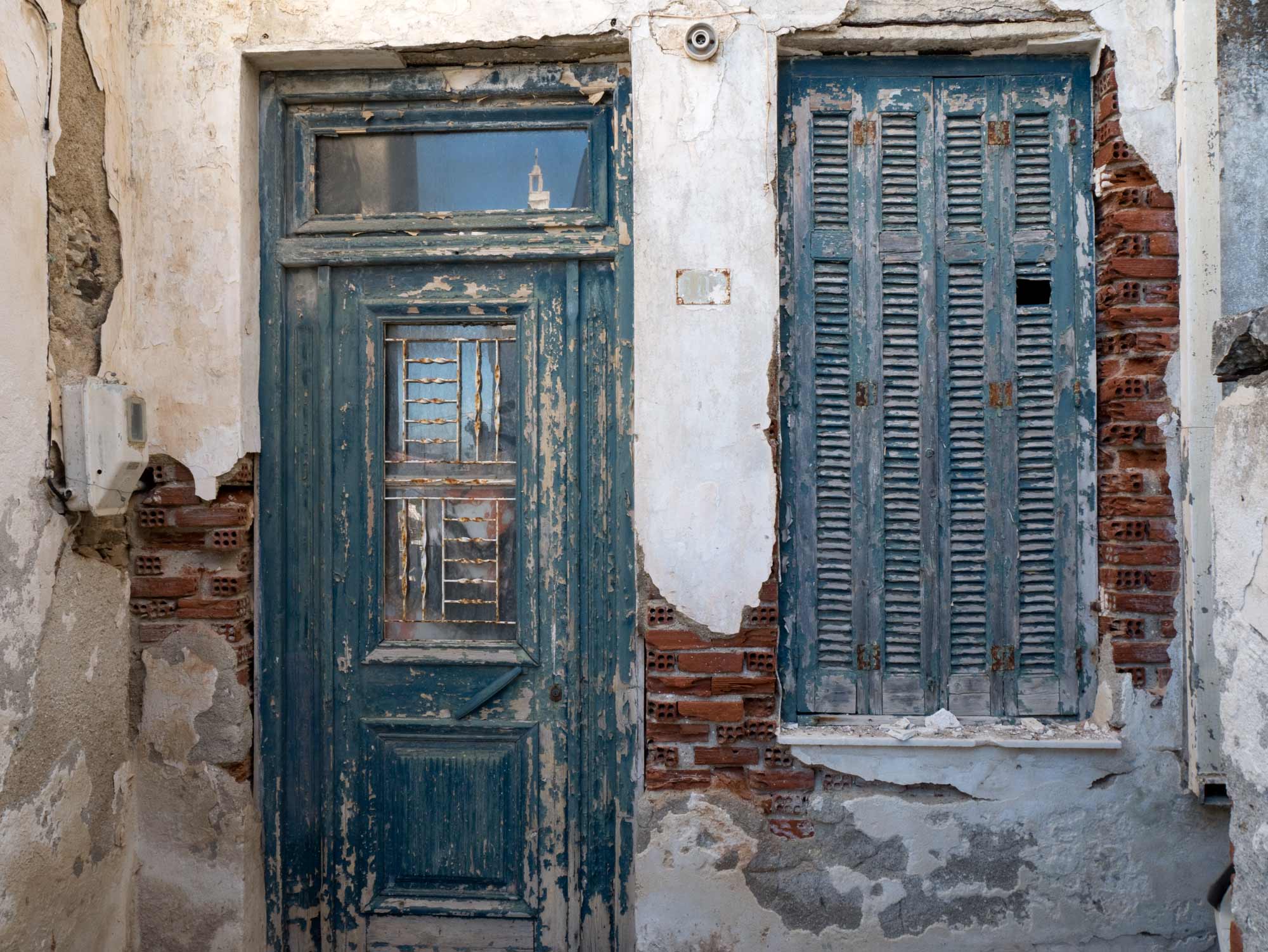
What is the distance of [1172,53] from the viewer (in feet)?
8.86

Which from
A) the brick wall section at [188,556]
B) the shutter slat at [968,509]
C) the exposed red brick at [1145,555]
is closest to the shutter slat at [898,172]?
the shutter slat at [968,509]

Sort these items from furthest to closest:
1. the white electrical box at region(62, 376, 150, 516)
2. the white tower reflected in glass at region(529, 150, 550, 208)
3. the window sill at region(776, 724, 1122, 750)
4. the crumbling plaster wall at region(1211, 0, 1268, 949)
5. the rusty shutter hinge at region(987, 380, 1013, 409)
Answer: the white tower reflected in glass at region(529, 150, 550, 208) < the rusty shutter hinge at region(987, 380, 1013, 409) < the window sill at region(776, 724, 1122, 750) < the white electrical box at region(62, 376, 150, 516) < the crumbling plaster wall at region(1211, 0, 1268, 949)

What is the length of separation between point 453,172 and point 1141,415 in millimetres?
2291

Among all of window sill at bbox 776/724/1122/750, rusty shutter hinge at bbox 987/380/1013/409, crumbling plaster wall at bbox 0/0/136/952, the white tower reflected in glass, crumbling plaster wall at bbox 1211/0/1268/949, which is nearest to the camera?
crumbling plaster wall at bbox 1211/0/1268/949

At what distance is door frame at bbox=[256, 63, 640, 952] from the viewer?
2.88m

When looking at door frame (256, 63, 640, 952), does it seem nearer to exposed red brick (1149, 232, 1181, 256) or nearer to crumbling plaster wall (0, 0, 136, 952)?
crumbling plaster wall (0, 0, 136, 952)

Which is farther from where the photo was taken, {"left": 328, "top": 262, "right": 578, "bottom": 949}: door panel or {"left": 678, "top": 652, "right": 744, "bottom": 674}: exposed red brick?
{"left": 328, "top": 262, "right": 578, "bottom": 949}: door panel

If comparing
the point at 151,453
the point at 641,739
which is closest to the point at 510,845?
the point at 641,739

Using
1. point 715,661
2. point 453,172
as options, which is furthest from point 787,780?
point 453,172

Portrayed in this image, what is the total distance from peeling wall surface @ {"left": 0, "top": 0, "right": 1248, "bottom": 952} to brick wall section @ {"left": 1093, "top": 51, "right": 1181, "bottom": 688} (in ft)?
0.26

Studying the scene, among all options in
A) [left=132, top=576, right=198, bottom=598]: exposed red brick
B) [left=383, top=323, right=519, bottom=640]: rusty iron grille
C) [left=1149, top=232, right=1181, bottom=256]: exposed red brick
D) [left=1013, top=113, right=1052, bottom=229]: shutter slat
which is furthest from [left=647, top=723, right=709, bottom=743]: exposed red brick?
[left=1149, top=232, right=1181, bottom=256]: exposed red brick

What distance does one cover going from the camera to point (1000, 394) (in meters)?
2.83

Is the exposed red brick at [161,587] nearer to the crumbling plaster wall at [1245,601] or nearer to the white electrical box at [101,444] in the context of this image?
the white electrical box at [101,444]

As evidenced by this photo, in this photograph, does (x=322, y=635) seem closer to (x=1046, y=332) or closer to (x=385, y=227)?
(x=385, y=227)
